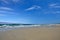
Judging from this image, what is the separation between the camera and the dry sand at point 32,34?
100 cm

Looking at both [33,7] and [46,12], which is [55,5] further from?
[33,7]

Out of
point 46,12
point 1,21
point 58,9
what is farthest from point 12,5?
point 58,9

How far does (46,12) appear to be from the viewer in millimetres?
1050

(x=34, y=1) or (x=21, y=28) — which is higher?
(x=34, y=1)

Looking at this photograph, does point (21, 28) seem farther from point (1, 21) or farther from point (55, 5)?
point (55, 5)

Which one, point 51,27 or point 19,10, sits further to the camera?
point 51,27

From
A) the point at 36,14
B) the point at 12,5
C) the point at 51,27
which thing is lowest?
the point at 51,27

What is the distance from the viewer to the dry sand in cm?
100

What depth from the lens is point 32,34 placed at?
1.07 metres

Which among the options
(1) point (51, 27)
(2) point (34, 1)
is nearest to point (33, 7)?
(2) point (34, 1)

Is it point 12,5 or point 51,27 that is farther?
point 51,27

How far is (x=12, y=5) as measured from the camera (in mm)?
981

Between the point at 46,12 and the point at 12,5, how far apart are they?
1.32 ft

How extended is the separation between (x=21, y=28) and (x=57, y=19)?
44cm
